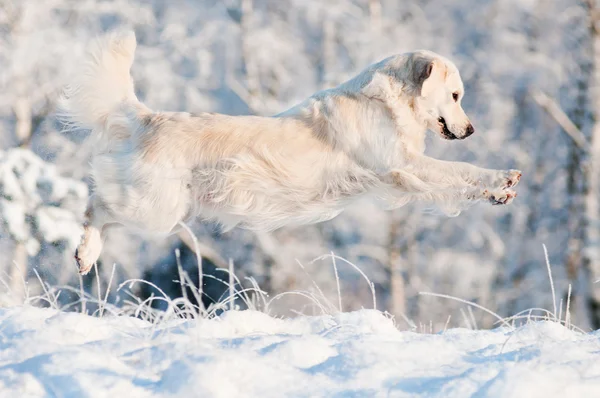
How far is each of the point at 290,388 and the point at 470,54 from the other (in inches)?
492

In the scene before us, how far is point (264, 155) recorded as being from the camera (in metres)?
4.19

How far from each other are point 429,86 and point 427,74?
63 mm

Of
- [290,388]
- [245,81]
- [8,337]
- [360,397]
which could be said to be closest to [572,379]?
[360,397]

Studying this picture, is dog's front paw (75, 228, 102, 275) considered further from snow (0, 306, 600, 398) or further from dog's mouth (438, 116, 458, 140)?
dog's mouth (438, 116, 458, 140)

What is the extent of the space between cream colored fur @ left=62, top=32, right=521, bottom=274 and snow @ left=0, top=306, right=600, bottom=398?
138 cm

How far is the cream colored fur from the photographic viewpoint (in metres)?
4.18

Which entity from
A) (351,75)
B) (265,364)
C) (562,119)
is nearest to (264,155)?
(265,364)

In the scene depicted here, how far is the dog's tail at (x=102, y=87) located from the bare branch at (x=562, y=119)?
914 centimetres

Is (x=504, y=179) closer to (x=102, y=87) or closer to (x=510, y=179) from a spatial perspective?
(x=510, y=179)

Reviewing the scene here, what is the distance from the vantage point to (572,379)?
2320 millimetres

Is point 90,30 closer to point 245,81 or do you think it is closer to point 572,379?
point 245,81

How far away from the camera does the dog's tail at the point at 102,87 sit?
425 centimetres

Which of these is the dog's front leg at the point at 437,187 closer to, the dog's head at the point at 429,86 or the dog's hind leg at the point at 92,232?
the dog's head at the point at 429,86

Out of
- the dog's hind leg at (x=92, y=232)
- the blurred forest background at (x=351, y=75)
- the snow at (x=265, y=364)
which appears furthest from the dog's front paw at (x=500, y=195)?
the blurred forest background at (x=351, y=75)
